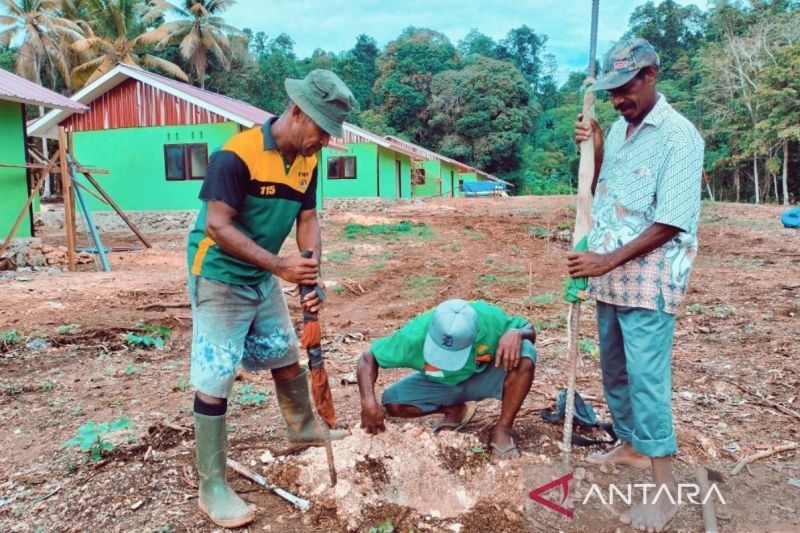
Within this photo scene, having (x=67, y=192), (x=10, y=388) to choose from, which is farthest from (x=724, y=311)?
(x=67, y=192)

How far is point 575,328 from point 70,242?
925 cm

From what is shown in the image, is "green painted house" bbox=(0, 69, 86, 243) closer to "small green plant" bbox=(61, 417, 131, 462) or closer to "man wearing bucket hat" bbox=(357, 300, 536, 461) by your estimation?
"small green plant" bbox=(61, 417, 131, 462)

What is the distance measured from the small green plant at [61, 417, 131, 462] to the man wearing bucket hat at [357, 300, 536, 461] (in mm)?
1268

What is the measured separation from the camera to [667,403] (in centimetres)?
235

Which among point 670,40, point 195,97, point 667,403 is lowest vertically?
point 667,403

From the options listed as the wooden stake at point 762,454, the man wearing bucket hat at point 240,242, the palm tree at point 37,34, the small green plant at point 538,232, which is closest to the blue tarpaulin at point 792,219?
the small green plant at point 538,232

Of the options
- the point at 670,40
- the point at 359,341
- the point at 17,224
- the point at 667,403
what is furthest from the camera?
the point at 670,40

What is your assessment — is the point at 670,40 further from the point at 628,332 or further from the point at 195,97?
the point at 628,332

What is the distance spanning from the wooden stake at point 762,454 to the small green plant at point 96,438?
9.76ft

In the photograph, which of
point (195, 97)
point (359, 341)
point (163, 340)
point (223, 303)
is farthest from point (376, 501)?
point (195, 97)

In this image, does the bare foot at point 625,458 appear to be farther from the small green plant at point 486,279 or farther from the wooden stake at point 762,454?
the small green plant at point 486,279

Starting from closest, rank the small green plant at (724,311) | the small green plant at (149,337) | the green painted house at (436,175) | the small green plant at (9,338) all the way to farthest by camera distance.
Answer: the small green plant at (9,338) → the small green plant at (149,337) → the small green plant at (724,311) → the green painted house at (436,175)

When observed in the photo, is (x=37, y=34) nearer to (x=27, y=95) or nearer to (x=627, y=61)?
(x=27, y=95)

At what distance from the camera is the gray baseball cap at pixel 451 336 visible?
106 inches
